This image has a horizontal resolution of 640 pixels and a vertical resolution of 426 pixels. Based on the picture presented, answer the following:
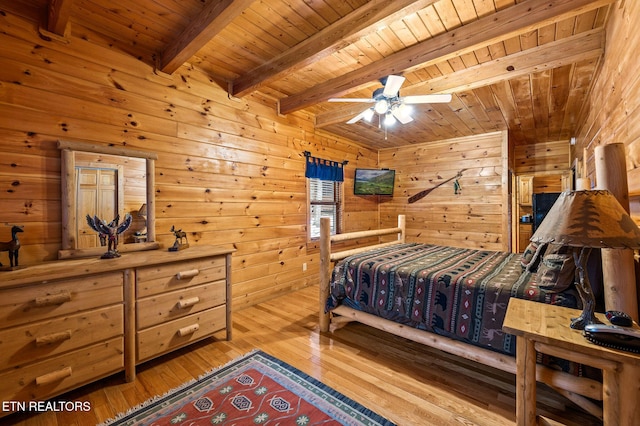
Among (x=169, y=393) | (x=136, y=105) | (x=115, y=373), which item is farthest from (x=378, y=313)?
(x=136, y=105)

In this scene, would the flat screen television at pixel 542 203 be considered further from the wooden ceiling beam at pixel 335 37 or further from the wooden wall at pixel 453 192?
the wooden ceiling beam at pixel 335 37

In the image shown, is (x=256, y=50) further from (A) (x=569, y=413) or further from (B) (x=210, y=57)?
(A) (x=569, y=413)

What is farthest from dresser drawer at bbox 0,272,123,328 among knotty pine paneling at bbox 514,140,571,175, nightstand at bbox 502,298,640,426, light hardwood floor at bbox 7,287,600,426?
knotty pine paneling at bbox 514,140,571,175

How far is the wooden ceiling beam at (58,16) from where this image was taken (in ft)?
5.79

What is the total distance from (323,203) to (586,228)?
12.4 ft

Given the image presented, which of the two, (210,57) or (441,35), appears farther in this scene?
(210,57)

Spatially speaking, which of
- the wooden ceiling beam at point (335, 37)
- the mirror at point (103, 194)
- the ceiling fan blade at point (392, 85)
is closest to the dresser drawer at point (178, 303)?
the mirror at point (103, 194)

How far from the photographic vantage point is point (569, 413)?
1.65 metres

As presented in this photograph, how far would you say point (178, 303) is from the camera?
2.19 m

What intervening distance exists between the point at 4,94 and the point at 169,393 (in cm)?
240

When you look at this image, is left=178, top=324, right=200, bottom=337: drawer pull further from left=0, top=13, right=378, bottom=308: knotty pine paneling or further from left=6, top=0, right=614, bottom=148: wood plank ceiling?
left=6, top=0, right=614, bottom=148: wood plank ceiling

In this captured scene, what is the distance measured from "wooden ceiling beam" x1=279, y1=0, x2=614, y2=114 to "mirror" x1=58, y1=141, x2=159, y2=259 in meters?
2.19

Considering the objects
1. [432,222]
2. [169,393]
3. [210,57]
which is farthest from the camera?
[432,222]

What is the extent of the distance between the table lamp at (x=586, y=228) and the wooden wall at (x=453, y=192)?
12.5ft
